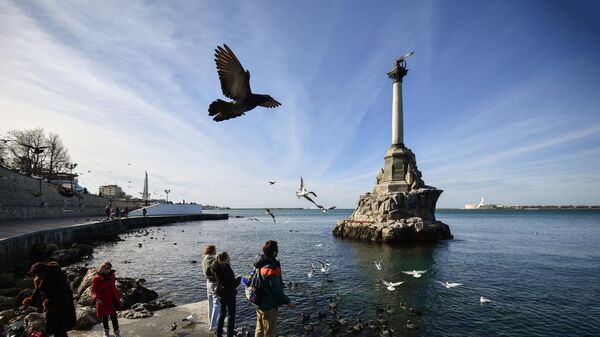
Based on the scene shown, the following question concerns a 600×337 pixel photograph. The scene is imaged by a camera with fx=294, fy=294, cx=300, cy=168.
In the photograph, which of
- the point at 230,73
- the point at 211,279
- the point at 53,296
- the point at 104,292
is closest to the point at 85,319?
the point at 104,292

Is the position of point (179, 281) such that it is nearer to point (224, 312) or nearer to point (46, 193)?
point (224, 312)

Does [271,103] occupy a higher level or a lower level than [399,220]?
higher

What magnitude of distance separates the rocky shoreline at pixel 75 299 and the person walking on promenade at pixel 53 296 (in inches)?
23.1

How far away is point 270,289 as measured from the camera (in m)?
5.51

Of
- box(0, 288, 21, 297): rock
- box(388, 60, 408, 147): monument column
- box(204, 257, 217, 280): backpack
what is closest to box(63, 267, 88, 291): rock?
box(0, 288, 21, 297): rock

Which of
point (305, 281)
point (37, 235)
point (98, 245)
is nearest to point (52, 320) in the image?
point (305, 281)

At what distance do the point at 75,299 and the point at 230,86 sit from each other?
41.7 ft

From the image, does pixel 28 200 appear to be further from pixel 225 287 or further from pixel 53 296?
pixel 225 287

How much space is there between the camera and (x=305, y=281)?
59.2 feet

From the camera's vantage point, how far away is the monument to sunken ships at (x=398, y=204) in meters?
37.9

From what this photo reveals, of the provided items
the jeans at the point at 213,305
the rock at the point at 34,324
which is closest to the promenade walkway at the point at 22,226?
the rock at the point at 34,324

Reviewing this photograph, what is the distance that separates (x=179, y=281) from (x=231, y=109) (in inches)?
614

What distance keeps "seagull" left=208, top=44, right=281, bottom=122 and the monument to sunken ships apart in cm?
3465

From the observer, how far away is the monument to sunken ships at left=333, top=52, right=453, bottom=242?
37906mm
